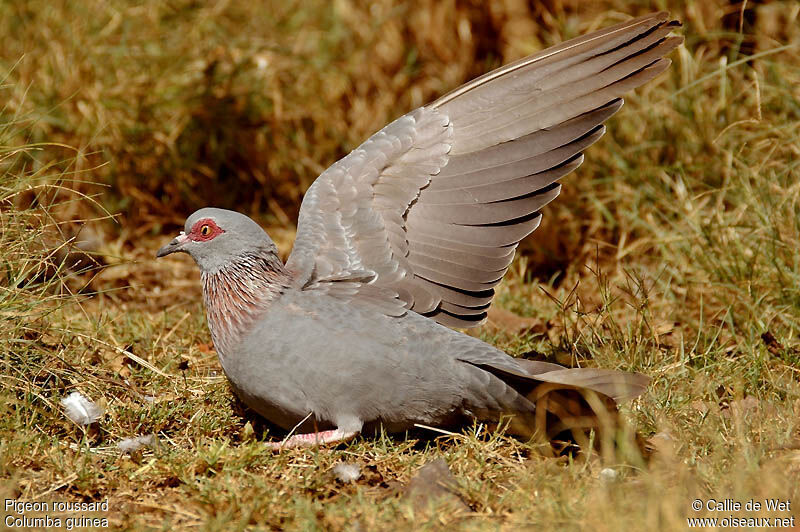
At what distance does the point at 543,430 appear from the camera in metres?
3.40

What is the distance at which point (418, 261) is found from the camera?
12.4 ft

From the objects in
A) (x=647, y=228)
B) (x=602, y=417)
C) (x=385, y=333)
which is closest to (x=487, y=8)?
(x=647, y=228)

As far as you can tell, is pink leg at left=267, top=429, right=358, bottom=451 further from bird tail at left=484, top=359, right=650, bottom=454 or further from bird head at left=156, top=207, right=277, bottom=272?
bird head at left=156, top=207, right=277, bottom=272

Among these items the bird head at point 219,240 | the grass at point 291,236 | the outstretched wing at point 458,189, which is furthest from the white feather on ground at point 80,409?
the outstretched wing at point 458,189

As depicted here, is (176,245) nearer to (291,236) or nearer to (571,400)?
(571,400)

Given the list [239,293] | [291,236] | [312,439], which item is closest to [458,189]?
[239,293]

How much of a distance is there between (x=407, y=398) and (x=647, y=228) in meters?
2.23

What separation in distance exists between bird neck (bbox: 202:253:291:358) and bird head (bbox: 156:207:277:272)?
3 centimetres

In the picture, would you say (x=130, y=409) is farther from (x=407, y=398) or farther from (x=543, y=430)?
(x=543, y=430)

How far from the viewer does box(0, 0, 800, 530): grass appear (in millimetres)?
3066

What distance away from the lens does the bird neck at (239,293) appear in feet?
11.7

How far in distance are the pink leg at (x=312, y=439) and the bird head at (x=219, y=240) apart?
78cm

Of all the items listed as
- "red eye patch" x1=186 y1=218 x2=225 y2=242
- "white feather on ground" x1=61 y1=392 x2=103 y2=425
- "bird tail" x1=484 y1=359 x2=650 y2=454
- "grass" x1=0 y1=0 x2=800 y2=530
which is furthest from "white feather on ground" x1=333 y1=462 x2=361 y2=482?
"red eye patch" x1=186 y1=218 x2=225 y2=242

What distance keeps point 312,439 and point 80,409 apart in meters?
0.89
